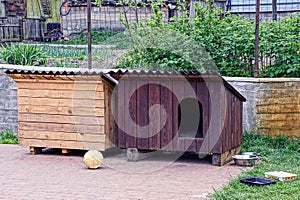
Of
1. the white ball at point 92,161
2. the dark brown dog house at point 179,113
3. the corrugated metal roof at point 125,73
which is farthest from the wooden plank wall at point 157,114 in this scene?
the white ball at point 92,161

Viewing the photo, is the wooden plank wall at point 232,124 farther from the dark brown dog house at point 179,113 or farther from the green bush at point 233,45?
the green bush at point 233,45

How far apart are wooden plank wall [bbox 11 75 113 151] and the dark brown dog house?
0.37 m

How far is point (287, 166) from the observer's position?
8.07 metres

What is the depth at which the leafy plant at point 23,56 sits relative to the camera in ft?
40.9

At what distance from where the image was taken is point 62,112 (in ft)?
30.4

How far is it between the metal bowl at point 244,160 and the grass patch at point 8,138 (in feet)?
14.7

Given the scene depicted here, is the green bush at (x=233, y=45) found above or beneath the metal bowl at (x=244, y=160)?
above

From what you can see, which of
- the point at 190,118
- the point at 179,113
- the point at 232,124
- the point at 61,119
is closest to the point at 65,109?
the point at 61,119

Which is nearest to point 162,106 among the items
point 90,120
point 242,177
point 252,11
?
point 90,120

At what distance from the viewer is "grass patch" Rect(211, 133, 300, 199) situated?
6.53 meters

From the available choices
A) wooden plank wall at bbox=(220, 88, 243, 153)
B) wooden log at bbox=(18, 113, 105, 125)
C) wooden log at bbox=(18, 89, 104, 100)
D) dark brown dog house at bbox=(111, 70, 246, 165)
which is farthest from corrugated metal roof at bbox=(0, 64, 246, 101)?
wooden log at bbox=(18, 113, 105, 125)

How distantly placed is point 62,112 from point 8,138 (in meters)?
2.41

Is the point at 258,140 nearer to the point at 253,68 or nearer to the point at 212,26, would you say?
the point at 253,68

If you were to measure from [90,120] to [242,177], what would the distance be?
9.00 feet
